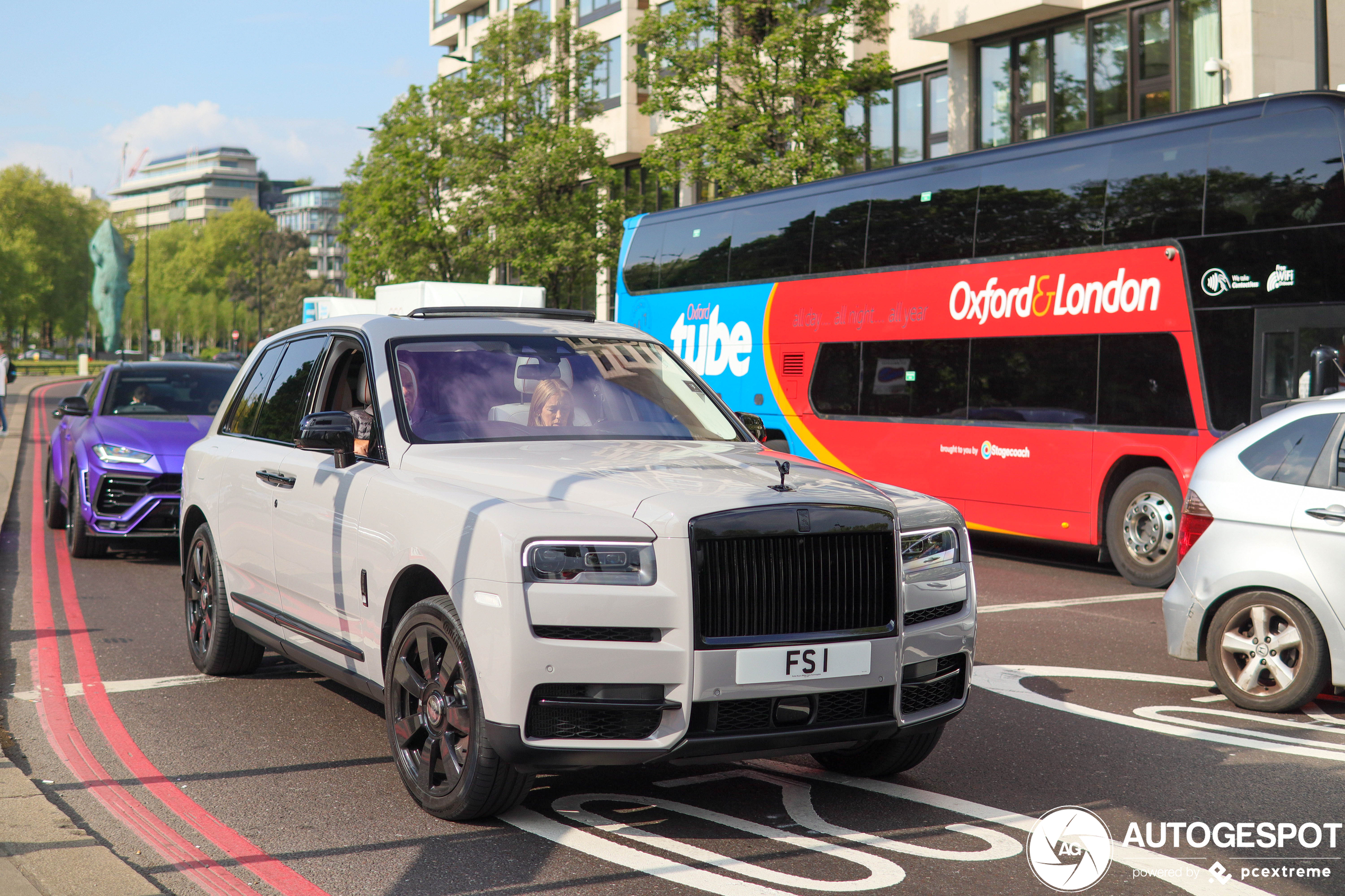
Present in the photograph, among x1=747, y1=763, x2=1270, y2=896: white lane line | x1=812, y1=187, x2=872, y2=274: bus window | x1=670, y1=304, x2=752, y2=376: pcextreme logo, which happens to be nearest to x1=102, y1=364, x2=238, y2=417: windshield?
x1=670, y1=304, x2=752, y2=376: pcextreme logo

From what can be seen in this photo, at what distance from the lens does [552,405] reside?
5.85 meters

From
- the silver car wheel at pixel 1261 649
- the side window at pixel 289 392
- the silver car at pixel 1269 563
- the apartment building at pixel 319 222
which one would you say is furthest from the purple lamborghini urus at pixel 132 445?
the apartment building at pixel 319 222

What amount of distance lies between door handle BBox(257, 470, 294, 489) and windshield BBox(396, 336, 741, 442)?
83 centimetres

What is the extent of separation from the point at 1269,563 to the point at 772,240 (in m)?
10.6

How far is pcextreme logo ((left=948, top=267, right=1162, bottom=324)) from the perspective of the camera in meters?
11.9

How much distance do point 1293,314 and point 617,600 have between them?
808 cm

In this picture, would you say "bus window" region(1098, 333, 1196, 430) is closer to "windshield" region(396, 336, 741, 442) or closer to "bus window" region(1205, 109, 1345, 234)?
"bus window" region(1205, 109, 1345, 234)

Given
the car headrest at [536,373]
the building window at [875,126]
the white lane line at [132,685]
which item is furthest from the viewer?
the building window at [875,126]

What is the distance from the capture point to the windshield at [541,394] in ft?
18.7

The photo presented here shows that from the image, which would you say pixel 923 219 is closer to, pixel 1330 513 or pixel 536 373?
pixel 1330 513

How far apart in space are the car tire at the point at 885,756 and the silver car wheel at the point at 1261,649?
2.19 meters

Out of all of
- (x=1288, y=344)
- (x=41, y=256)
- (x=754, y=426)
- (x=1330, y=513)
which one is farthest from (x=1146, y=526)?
(x=41, y=256)

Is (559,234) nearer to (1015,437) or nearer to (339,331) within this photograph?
(1015,437)

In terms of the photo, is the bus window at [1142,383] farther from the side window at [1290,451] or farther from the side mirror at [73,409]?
the side mirror at [73,409]
